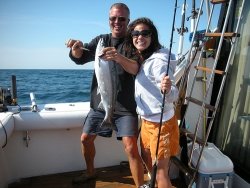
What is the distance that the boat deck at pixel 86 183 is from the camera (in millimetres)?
3615

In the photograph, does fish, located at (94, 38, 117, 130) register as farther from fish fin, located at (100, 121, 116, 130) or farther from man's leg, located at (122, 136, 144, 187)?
man's leg, located at (122, 136, 144, 187)

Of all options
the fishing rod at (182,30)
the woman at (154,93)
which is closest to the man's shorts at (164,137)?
the woman at (154,93)

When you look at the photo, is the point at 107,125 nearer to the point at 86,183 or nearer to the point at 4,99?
the point at 86,183

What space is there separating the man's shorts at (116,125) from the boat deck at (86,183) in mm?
793

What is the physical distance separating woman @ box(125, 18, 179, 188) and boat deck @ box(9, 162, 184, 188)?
49.4 inches

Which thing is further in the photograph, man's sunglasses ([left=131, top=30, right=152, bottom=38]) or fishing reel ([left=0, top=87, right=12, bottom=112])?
fishing reel ([left=0, top=87, right=12, bottom=112])

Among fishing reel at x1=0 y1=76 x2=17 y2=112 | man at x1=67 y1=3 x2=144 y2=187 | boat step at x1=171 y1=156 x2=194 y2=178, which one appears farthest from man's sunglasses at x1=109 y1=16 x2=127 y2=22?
fishing reel at x1=0 y1=76 x2=17 y2=112

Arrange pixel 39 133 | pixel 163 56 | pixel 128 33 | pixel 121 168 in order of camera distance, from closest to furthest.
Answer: pixel 163 56 < pixel 128 33 < pixel 39 133 < pixel 121 168

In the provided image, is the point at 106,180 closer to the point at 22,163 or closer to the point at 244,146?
the point at 22,163

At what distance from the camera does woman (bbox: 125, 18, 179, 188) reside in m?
2.50

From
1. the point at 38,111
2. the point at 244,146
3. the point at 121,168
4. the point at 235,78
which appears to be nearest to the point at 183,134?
the point at 244,146

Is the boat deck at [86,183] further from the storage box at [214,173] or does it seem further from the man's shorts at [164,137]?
the man's shorts at [164,137]

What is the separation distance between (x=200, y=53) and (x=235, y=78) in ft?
1.93

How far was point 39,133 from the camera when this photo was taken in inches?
151
